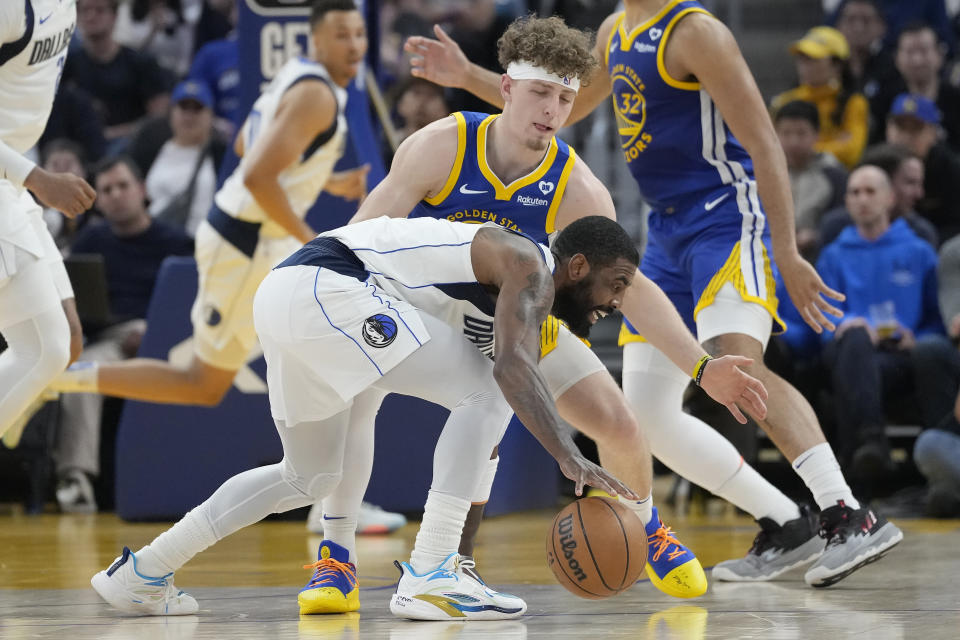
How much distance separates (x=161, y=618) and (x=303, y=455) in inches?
27.0

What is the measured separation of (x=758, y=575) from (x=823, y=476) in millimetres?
459

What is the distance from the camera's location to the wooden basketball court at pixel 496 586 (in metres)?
4.06

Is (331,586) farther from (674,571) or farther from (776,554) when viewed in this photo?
(776,554)

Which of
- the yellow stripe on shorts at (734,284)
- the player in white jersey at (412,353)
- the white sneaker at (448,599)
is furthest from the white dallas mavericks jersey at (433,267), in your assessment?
the yellow stripe on shorts at (734,284)

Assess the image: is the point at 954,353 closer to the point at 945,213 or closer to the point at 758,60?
the point at 945,213

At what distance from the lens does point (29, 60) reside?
18.1 ft

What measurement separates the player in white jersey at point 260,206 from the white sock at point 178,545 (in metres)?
2.85

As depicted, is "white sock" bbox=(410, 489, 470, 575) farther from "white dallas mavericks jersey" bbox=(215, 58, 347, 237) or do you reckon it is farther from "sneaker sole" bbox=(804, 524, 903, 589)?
"white dallas mavericks jersey" bbox=(215, 58, 347, 237)

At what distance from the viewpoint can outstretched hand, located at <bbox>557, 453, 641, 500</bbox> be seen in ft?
12.8

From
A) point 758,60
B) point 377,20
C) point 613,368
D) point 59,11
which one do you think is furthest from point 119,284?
point 758,60

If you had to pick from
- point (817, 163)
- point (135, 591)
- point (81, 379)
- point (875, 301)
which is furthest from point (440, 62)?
point (817, 163)

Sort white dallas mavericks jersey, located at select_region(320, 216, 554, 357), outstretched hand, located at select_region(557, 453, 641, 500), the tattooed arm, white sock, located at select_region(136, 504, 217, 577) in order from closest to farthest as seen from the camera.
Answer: outstretched hand, located at select_region(557, 453, 641, 500) → the tattooed arm → white dallas mavericks jersey, located at select_region(320, 216, 554, 357) → white sock, located at select_region(136, 504, 217, 577)

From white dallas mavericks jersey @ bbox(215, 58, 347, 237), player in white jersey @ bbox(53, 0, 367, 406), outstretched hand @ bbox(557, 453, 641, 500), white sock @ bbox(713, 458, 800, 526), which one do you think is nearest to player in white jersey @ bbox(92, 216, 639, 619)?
outstretched hand @ bbox(557, 453, 641, 500)

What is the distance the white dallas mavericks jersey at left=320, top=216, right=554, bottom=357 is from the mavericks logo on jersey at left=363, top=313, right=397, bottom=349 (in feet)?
0.63
